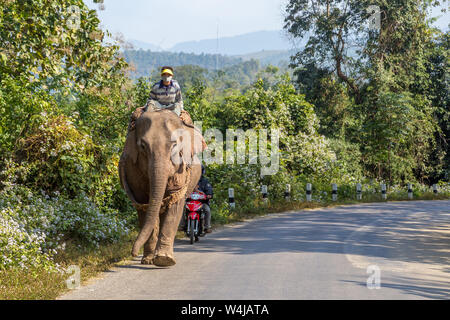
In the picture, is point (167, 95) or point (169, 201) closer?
point (169, 201)

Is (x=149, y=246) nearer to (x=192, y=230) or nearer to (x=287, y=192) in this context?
(x=192, y=230)

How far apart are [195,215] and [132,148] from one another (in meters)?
2.97

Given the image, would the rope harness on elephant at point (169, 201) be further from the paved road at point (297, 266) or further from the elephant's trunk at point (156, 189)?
the paved road at point (297, 266)

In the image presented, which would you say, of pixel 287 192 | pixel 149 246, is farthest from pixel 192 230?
pixel 287 192

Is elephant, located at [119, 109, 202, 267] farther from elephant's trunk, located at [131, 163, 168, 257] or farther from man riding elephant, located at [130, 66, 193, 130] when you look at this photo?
man riding elephant, located at [130, 66, 193, 130]

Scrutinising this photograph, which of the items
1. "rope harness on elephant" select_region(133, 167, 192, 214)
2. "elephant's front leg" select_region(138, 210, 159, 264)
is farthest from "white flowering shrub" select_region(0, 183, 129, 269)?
"rope harness on elephant" select_region(133, 167, 192, 214)

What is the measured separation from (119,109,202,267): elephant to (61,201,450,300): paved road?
49cm

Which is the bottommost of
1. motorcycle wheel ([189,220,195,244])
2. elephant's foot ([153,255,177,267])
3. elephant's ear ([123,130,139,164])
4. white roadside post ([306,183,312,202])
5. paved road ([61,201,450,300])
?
paved road ([61,201,450,300])

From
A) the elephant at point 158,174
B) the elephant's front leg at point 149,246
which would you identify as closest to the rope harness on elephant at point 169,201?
the elephant at point 158,174

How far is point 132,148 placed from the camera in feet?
32.1

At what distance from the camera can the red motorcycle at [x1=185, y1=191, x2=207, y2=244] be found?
12266 millimetres

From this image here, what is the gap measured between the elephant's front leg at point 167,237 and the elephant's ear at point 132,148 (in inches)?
41.2

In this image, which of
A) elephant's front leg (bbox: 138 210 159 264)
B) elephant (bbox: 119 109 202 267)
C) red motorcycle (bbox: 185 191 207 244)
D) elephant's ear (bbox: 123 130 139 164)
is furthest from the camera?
red motorcycle (bbox: 185 191 207 244)

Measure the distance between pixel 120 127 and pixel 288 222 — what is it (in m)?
5.44
